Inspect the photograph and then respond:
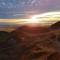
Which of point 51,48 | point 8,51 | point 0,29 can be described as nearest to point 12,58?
point 8,51

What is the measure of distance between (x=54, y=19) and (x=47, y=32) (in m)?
0.30

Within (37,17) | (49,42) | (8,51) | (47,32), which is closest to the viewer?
(8,51)

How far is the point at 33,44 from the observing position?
7.63ft

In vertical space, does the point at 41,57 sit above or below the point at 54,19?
below

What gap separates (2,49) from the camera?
2.21 meters

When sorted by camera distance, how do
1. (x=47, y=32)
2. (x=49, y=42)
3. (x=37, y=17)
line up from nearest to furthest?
1. (x=49, y=42)
2. (x=47, y=32)
3. (x=37, y=17)

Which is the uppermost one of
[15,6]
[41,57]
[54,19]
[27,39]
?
[15,6]

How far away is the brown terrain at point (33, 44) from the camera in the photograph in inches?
82.2

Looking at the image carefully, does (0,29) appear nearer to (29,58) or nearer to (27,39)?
(27,39)

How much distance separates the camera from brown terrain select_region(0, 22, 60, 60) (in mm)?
2088

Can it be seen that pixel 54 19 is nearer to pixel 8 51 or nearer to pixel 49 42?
pixel 49 42

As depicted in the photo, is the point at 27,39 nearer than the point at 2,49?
No

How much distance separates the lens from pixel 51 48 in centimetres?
224

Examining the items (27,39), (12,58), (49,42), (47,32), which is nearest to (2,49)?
(12,58)
